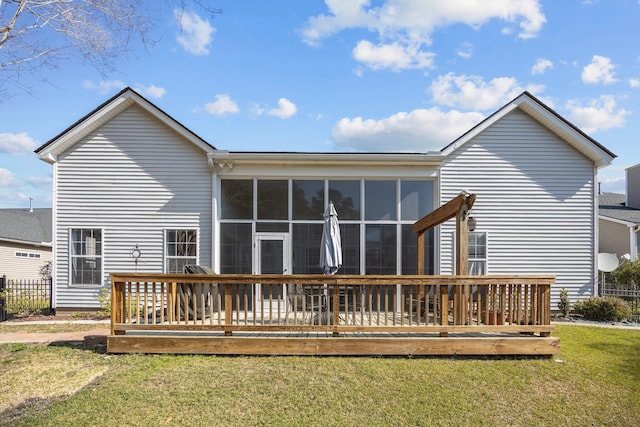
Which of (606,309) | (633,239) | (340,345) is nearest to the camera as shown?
(340,345)

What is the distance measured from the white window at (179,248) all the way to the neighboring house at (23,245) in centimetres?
1308

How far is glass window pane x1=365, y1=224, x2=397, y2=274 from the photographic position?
31.0 feet

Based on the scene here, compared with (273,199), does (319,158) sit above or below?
above

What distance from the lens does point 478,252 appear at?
9.88 m

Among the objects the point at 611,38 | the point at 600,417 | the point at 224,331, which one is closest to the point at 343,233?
the point at 224,331

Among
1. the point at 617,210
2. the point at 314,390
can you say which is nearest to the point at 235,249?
the point at 314,390

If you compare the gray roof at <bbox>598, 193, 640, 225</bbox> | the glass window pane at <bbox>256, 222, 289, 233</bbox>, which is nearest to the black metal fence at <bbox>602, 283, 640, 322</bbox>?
the gray roof at <bbox>598, 193, 640, 225</bbox>

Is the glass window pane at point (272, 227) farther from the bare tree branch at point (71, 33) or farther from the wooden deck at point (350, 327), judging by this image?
the bare tree branch at point (71, 33)

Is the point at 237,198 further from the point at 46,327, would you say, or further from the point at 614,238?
the point at 614,238

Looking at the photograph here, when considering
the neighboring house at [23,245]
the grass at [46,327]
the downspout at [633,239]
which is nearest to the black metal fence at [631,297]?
the downspout at [633,239]

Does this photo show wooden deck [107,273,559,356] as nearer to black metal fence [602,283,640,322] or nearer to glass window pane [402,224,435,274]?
glass window pane [402,224,435,274]

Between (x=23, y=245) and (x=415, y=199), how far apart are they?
20.0 m

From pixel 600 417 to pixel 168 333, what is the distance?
587cm

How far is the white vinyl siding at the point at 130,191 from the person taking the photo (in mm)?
9617
